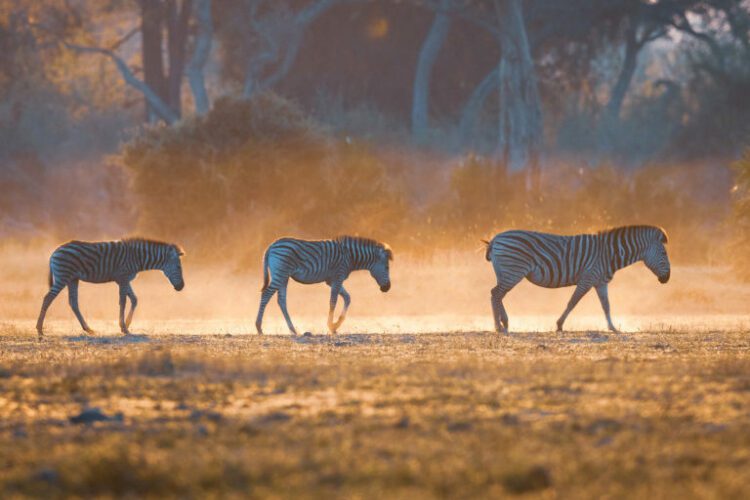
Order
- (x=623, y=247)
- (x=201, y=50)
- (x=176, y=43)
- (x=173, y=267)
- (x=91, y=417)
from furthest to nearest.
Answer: (x=176, y=43), (x=201, y=50), (x=173, y=267), (x=623, y=247), (x=91, y=417)

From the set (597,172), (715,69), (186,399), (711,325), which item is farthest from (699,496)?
(715,69)

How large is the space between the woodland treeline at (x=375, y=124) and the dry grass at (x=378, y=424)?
58.7ft

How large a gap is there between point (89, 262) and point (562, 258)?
243 inches

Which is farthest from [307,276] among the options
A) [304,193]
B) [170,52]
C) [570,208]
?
[170,52]

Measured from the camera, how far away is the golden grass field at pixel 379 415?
6691mm

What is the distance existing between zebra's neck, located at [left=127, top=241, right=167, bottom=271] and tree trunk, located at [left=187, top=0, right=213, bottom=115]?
24400 mm

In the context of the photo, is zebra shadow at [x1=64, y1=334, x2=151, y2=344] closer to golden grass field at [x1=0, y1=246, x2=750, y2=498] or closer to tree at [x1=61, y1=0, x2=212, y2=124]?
golden grass field at [x1=0, y1=246, x2=750, y2=498]

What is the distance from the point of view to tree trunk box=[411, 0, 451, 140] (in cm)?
4481

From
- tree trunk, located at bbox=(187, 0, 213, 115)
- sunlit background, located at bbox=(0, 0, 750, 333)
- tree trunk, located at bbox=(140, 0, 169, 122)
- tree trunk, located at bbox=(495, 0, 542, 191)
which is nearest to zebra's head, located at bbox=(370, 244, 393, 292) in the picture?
sunlit background, located at bbox=(0, 0, 750, 333)

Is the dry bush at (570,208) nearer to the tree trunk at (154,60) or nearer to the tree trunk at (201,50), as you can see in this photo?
the tree trunk at (201,50)

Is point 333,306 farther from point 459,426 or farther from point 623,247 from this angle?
point 459,426

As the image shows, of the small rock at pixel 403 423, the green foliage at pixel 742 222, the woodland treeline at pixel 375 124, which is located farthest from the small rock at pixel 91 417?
the woodland treeline at pixel 375 124

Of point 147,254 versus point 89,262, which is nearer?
point 89,262

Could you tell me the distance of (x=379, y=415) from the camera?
878 cm
